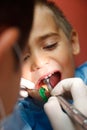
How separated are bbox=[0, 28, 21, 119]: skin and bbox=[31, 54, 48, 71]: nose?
49cm

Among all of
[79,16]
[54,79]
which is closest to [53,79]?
[54,79]

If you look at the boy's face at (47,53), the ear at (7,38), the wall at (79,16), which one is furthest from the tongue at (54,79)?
the ear at (7,38)

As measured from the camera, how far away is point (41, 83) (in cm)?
113

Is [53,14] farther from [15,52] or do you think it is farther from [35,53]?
[15,52]

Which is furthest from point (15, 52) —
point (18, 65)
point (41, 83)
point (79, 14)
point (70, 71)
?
point (79, 14)

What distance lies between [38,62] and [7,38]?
0.62 meters

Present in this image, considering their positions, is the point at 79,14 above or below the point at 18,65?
below

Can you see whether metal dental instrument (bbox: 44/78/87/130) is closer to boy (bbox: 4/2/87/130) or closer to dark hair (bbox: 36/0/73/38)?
boy (bbox: 4/2/87/130)

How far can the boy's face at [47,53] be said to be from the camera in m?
1.14

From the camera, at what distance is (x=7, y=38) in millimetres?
528

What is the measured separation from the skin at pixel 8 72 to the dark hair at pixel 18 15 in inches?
0.6

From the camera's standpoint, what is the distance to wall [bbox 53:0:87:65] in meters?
1.49

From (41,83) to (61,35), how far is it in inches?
9.3

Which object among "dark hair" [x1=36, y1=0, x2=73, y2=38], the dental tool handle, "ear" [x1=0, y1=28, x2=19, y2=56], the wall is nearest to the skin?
"ear" [x1=0, y1=28, x2=19, y2=56]
